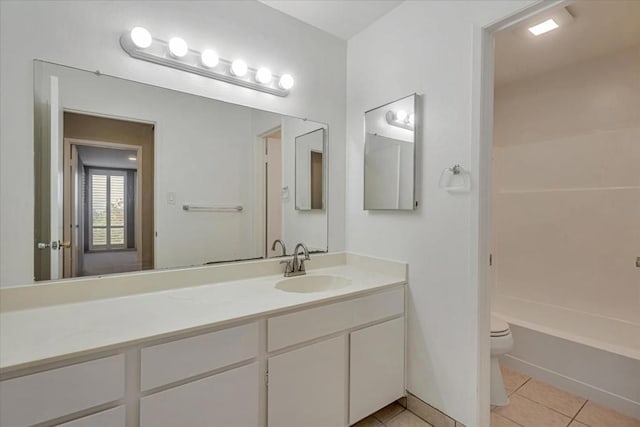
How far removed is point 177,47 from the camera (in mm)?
1482

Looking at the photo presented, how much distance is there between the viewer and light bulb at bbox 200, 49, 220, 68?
62.1 inches

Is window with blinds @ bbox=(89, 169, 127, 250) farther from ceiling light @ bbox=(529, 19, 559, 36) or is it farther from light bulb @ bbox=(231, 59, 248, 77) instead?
ceiling light @ bbox=(529, 19, 559, 36)

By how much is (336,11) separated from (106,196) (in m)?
1.73

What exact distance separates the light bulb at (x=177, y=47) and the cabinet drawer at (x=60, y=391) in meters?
1.40

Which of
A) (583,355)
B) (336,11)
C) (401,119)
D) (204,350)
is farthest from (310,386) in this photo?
(336,11)

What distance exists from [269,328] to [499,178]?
271 cm

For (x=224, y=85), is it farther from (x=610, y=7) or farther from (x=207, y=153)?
(x=610, y=7)

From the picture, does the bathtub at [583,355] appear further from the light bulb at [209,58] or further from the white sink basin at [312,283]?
the light bulb at [209,58]

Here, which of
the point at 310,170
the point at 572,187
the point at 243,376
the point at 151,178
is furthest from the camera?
the point at 572,187

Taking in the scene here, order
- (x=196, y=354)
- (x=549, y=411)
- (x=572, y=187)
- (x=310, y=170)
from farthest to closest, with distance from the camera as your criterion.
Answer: (x=572, y=187)
(x=310, y=170)
(x=549, y=411)
(x=196, y=354)

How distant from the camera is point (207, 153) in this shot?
1683mm

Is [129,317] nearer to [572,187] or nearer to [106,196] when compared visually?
[106,196]

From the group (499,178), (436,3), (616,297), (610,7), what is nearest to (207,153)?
(436,3)

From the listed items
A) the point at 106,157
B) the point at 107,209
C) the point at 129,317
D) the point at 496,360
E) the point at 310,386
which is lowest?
the point at 496,360
